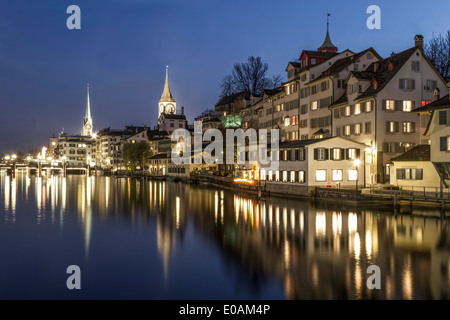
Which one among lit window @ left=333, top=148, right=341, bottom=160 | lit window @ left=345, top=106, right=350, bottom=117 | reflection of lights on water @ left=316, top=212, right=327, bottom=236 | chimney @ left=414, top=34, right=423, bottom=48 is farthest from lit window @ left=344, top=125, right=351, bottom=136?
reflection of lights on water @ left=316, top=212, right=327, bottom=236

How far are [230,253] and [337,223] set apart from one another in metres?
12.1

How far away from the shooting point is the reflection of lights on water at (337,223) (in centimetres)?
3095

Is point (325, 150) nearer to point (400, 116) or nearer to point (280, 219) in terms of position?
point (400, 116)

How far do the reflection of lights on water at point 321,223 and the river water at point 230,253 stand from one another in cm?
8

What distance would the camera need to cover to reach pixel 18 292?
61.5ft

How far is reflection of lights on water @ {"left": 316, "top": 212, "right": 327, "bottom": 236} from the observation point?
30855mm

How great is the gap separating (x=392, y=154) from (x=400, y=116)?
4477 mm

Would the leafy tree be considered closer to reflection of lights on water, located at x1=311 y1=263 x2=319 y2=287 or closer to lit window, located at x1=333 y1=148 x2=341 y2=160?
lit window, located at x1=333 y1=148 x2=341 y2=160

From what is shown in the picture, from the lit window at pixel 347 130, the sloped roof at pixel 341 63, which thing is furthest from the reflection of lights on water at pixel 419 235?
the sloped roof at pixel 341 63

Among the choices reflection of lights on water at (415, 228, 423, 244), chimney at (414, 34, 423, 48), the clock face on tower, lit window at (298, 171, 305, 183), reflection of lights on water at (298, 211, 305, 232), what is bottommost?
reflection of lights on water at (415, 228, 423, 244)

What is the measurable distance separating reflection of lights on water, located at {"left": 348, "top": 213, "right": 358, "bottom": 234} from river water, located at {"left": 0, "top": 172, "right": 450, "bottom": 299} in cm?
7

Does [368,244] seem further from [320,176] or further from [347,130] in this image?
[347,130]
